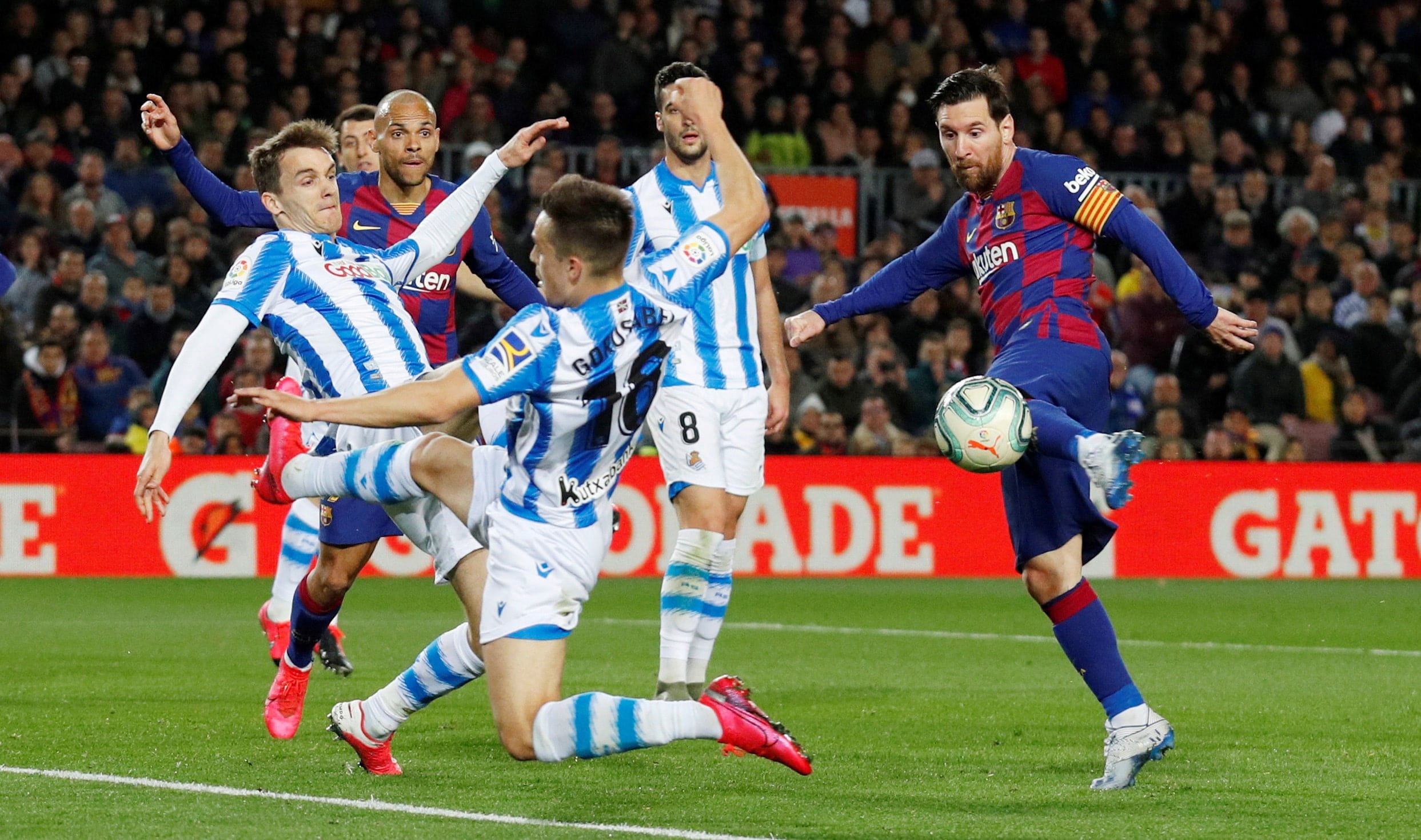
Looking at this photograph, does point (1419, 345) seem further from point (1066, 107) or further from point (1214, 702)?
point (1214, 702)

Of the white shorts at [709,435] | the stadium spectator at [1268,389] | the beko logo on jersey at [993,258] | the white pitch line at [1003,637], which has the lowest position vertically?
the white pitch line at [1003,637]

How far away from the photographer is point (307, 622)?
698 centimetres

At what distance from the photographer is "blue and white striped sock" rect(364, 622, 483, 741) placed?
231 inches

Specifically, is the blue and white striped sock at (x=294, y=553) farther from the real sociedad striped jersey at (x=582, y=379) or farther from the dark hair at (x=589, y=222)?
Result: the dark hair at (x=589, y=222)

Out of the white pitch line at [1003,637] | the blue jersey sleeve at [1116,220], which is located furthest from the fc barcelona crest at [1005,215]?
the white pitch line at [1003,637]

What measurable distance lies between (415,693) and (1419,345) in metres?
13.4

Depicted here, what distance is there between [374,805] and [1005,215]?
9.05 ft

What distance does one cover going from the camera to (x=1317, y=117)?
2109 centimetres

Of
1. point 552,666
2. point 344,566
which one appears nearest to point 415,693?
point 552,666

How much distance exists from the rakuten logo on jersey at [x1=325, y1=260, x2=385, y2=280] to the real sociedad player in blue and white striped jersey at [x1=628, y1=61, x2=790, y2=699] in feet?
3.83

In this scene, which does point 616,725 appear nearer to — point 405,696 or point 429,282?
point 405,696

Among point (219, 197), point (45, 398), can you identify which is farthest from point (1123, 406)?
point (219, 197)

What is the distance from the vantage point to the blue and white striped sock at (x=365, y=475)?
5.80 m

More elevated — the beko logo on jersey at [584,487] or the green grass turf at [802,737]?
the beko logo on jersey at [584,487]
